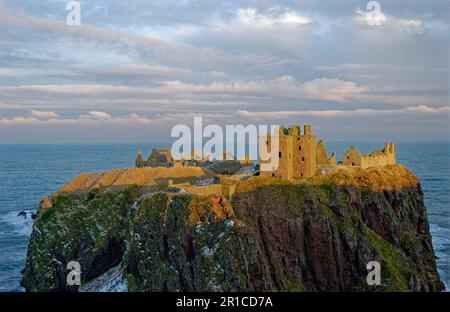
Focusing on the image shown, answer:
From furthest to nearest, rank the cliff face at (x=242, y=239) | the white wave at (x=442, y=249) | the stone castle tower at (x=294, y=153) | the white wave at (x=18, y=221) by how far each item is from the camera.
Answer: the white wave at (x=18, y=221) < the white wave at (x=442, y=249) < the stone castle tower at (x=294, y=153) < the cliff face at (x=242, y=239)

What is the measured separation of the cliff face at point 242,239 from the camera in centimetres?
7319

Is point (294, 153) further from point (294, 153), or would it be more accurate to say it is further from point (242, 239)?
point (242, 239)

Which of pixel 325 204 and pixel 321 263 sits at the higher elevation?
pixel 325 204

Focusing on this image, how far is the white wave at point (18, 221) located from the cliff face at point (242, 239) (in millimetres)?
46122

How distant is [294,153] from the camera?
309ft

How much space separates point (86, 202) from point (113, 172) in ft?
31.4

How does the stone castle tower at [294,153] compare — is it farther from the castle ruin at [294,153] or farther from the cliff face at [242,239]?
the cliff face at [242,239]

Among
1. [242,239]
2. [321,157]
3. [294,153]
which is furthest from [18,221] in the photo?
[242,239]

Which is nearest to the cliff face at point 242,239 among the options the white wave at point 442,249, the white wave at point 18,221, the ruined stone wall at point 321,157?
the ruined stone wall at point 321,157

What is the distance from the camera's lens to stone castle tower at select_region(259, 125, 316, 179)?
9038 cm

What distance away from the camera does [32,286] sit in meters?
95.2

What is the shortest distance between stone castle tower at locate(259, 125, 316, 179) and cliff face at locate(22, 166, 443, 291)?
299cm
